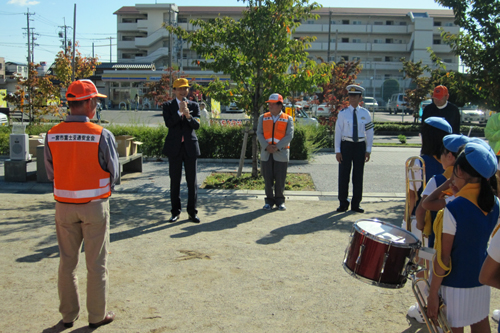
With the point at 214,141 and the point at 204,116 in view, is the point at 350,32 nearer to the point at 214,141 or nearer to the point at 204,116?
the point at 204,116

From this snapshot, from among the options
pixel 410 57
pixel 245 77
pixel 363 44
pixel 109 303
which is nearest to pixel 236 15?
pixel 363 44

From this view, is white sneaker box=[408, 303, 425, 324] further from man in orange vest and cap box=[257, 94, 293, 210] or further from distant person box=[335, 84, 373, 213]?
man in orange vest and cap box=[257, 94, 293, 210]

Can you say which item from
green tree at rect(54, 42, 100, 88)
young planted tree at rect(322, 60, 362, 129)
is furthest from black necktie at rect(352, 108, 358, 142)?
green tree at rect(54, 42, 100, 88)

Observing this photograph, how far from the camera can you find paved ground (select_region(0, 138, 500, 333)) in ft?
12.7

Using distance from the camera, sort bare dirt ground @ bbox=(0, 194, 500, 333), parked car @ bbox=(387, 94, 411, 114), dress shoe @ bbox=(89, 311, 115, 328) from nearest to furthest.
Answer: dress shoe @ bbox=(89, 311, 115, 328)
bare dirt ground @ bbox=(0, 194, 500, 333)
parked car @ bbox=(387, 94, 411, 114)

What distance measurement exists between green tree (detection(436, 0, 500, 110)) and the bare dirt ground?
3437 mm

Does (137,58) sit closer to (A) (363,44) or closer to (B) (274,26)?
(A) (363,44)

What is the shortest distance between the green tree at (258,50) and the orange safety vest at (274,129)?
2.09 meters

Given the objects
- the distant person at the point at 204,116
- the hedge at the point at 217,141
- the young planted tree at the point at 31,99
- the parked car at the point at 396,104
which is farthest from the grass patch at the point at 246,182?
the parked car at the point at 396,104

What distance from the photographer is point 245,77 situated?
10.1m

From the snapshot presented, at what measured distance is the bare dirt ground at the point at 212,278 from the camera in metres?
3.86

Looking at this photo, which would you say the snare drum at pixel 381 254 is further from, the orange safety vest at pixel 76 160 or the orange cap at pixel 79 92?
the orange cap at pixel 79 92

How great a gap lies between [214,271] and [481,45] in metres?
7.19

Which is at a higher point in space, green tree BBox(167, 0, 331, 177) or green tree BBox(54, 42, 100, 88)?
green tree BBox(54, 42, 100, 88)
